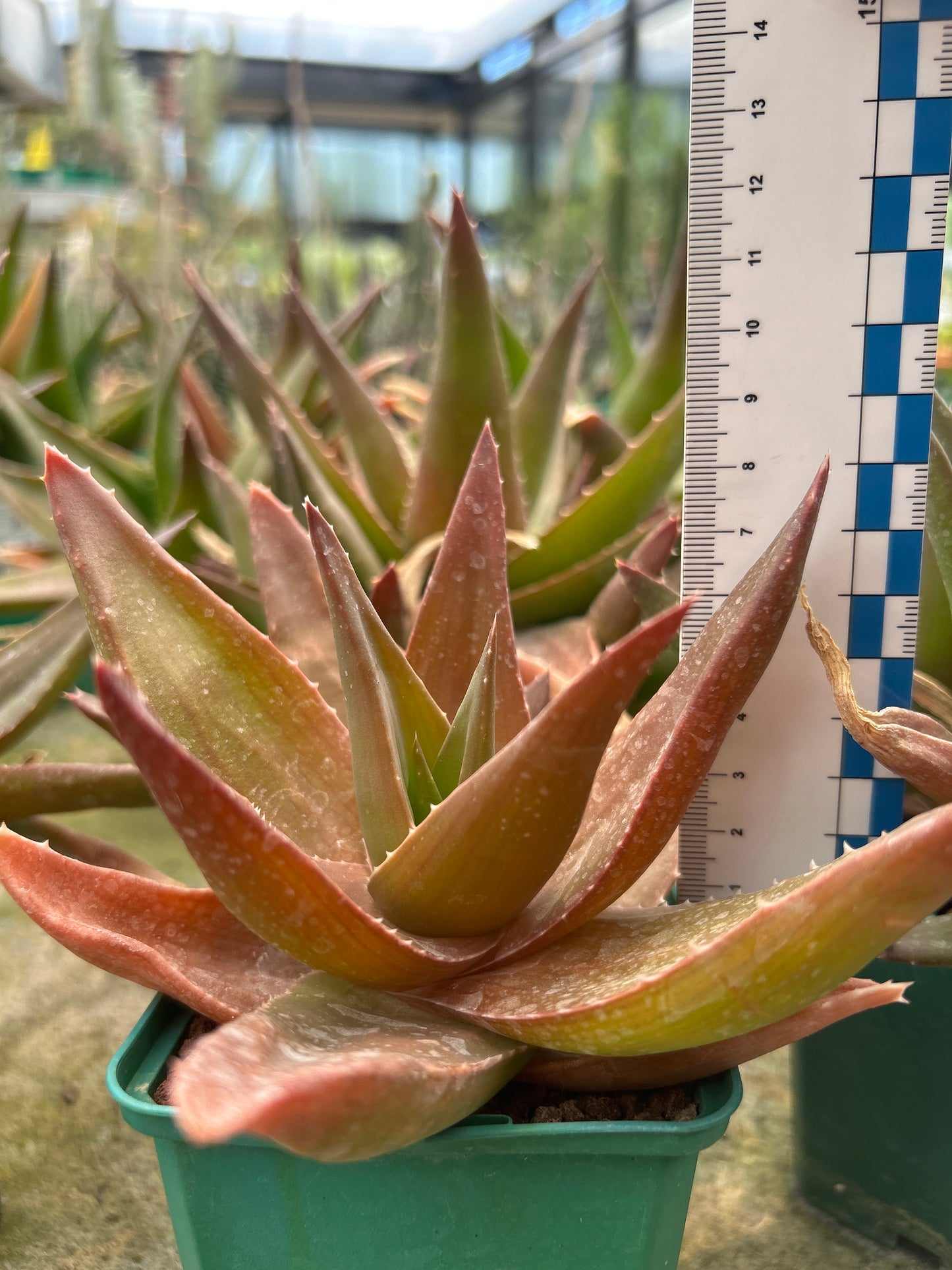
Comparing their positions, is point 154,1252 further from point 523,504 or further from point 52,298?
point 52,298

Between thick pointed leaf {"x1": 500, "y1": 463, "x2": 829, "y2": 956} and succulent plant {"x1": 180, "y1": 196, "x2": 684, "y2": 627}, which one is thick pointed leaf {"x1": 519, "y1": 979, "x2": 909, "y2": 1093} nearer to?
thick pointed leaf {"x1": 500, "y1": 463, "x2": 829, "y2": 956}

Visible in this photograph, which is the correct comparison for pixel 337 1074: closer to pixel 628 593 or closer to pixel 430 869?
pixel 430 869

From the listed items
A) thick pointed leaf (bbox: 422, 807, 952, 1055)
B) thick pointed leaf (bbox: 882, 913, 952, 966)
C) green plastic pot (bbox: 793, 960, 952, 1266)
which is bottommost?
green plastic pot (bbox: 793, 960, 952, 1266)

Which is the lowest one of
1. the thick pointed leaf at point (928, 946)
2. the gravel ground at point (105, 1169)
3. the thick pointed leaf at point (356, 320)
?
the gravel ground at point (105, 1169)

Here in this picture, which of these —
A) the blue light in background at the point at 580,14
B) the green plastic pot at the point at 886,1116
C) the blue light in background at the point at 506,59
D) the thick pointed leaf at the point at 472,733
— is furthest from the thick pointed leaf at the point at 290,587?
the blue light in background at the point at 506,59

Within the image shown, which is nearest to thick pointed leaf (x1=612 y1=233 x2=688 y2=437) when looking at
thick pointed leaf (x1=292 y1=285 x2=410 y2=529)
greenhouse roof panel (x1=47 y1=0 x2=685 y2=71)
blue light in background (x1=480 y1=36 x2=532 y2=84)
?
thick pointed leaf (x1=292 y1=285 x2=410 y2=529)

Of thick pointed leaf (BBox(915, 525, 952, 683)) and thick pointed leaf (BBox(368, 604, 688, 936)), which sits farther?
thick pointed leaf (BBox(915, 525, 952, 683))

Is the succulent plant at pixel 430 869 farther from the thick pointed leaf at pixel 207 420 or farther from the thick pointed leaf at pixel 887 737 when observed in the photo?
the thick pointed leaf at pixel 207 420
